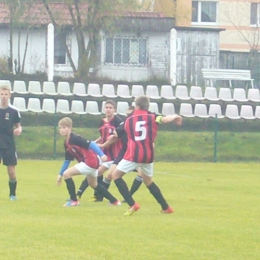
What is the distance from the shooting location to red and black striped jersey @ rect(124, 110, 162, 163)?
1120 centimetres

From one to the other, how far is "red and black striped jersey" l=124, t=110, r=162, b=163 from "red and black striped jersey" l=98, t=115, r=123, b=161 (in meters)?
2.07

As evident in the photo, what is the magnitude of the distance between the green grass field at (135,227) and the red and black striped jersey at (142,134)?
82cm

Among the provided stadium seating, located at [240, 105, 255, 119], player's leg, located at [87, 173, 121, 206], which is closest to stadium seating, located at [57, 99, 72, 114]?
stadium seating, located at [240, 105, 255, 119]

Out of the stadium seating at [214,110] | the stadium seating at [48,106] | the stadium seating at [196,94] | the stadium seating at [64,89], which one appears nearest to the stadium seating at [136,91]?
the stadium seating at [196,94]

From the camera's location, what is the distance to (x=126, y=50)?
40.2 meters

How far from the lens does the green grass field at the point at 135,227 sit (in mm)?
8227

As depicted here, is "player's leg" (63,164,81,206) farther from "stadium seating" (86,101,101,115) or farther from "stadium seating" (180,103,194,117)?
"stadium seating" (180,103,194,117)

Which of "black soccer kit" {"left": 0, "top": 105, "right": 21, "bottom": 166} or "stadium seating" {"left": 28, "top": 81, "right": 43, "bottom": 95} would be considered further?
"stadium seating" {"left": 28, "top": 81, "right": 43, "bottom": 95}

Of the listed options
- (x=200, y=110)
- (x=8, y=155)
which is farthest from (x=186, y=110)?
(x=8, y=155)

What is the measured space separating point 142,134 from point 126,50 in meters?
29.2

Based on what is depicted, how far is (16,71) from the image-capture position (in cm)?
3688

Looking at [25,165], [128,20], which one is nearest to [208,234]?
[25,165]

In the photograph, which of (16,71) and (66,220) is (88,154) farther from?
(16,71)

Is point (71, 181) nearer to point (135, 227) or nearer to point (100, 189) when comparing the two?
point (100, 189)
